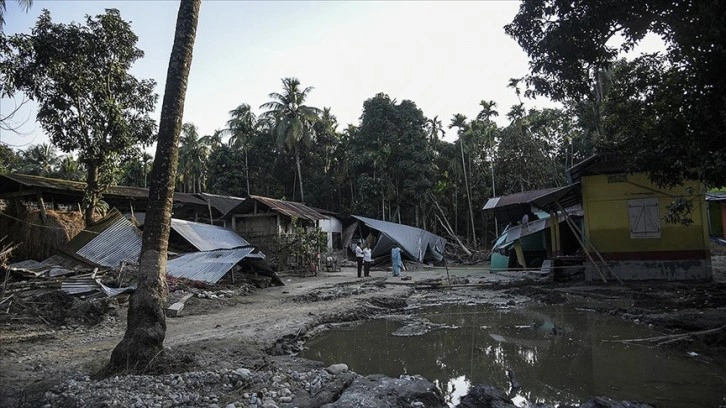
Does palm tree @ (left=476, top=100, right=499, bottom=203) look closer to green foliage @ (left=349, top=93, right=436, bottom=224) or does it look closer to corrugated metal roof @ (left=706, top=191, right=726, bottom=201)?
green foliage @ (left=349, top=93, right=436, bottom=224)

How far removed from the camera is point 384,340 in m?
8.03

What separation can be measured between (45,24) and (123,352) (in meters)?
14.0

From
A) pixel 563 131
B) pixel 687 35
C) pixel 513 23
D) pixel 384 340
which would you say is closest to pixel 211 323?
pixel 384 340

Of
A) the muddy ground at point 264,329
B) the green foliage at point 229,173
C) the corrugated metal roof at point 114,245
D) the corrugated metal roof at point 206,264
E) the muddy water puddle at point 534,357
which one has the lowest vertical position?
the muddy water puddle at point 534,357

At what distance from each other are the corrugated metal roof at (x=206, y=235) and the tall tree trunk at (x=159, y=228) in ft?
42.0

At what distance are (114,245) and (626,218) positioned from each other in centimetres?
1672

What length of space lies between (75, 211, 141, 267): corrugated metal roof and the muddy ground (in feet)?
12.6

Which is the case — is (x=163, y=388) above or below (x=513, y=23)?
below

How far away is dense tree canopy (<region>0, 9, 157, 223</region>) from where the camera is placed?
14.2 m

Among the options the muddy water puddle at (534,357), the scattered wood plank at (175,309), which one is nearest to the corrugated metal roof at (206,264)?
the scattered wood plank at (175,309)

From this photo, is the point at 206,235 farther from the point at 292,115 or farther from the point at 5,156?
the point at 292,115

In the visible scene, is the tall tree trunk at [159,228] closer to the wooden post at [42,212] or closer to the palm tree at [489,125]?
the wooden post at [42,212]

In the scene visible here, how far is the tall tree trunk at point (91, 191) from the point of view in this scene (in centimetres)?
1598

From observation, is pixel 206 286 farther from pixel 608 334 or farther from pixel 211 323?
pixel 608 334
